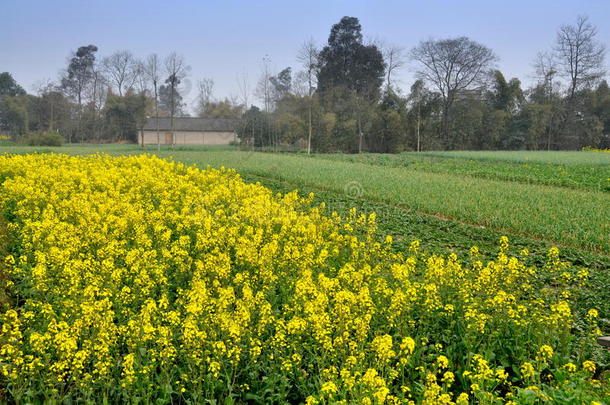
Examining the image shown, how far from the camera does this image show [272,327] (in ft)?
18.8

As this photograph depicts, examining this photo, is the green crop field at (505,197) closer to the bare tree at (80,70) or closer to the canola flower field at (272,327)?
the canola flower field at (272,327)

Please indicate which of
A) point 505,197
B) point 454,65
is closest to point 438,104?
point 454,65

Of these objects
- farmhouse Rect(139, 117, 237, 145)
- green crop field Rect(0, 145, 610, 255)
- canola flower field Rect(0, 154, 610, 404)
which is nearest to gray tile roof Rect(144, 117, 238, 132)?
farmhouse Rect(139, 117, 237, 145)

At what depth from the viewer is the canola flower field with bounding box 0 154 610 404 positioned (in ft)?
15.1

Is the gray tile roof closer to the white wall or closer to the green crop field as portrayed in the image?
the white wall

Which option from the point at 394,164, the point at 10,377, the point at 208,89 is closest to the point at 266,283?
the point at 10,377

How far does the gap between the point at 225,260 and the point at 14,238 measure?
15.2 feet

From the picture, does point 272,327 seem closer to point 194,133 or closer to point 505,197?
point 505,197

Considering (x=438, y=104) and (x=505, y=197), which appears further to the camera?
(x=438, y=104)

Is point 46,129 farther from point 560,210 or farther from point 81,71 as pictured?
point 560,210

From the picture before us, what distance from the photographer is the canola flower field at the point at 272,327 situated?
15.1ft

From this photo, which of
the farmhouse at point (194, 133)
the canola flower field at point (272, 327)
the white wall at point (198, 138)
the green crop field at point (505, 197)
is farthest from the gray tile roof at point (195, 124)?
the canola flower field at point (272, 327)

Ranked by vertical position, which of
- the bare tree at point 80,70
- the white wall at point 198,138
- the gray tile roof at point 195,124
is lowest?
the white wall at point 198,138

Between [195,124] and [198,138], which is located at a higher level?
[195,124]
